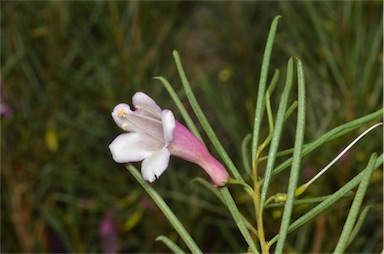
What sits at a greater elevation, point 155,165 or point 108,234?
point 155,165

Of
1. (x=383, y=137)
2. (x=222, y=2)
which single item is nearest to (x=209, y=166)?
(x=383, y=137)

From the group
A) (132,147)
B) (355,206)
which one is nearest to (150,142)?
(132,147)

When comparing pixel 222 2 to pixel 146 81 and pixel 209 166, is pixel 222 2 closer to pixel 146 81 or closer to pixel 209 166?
pixel 146 81

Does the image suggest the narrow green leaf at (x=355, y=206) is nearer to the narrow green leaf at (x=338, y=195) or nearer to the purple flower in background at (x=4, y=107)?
the narrow green leaf at (x=338, y=195)

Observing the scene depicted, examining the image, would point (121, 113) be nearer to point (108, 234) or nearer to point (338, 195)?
point (338, 195)

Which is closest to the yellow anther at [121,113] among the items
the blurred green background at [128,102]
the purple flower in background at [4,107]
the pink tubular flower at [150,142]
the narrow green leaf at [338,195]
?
the pink tubular flower at [150,142]

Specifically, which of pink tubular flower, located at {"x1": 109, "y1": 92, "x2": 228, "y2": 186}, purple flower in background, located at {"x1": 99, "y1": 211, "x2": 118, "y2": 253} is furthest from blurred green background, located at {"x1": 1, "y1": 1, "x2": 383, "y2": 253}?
pink tubular flower, located at {"x1": 109, "y1": 92, "x2": 228, "y2": 186}
